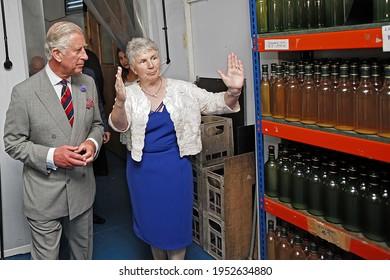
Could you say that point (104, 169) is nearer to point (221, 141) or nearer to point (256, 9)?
point (221, 141)

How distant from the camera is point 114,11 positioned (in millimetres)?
3086

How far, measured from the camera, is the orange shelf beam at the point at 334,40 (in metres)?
1.48

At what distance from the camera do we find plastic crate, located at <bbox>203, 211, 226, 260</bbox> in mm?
2682

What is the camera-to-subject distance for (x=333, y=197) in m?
1.86

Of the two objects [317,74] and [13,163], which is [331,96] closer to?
[317,74]

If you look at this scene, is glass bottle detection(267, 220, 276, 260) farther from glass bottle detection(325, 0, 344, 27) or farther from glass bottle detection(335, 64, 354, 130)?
glass bottle detection(325, 0, 344, 27)

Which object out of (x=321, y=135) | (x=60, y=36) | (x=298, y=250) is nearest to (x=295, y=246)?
(x=298, y=250)

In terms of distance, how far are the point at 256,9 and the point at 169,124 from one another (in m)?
0.71

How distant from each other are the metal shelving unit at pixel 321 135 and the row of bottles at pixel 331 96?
4cm

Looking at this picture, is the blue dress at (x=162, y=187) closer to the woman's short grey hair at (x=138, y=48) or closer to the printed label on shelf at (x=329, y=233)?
the woman's short grey hair at (x=138, y=48)

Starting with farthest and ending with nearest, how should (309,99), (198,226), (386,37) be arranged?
(198,226), (309,99), (386,37)

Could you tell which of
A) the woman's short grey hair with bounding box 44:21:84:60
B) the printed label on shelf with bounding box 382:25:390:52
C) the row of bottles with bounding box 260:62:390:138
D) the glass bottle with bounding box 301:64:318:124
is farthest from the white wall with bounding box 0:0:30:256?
the printed label on shelf with bounding box 382:25:390:52

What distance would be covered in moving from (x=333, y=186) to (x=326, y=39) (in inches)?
25.7

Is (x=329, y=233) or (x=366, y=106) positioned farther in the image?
(x=329, y=233)
